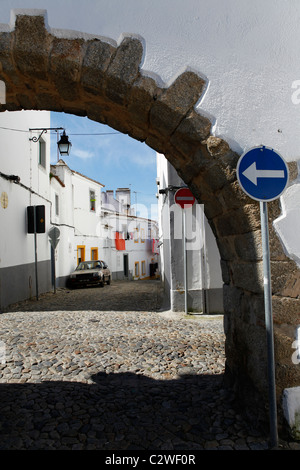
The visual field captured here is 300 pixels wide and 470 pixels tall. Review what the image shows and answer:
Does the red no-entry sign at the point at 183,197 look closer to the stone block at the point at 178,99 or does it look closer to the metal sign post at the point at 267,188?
the stone block at the point at 178,99

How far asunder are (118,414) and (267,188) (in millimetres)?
2163

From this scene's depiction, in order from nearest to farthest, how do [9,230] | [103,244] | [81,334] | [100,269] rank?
[81,334]
[9,230]
[100,269]
[103,244]

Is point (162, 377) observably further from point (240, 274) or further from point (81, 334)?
point (81, 334)

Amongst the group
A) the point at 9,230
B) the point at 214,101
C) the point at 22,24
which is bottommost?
the point at 9,230

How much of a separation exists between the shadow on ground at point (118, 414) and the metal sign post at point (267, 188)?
19.6 inches

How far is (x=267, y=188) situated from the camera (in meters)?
2.48

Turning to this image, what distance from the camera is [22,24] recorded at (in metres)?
2.64

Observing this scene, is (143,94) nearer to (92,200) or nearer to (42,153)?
(42,153)

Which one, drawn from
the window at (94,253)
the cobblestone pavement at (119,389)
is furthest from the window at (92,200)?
the cobblestone pavement at (119,389)

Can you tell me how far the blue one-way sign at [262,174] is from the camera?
2.47m

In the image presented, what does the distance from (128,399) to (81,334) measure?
8.58 ft
